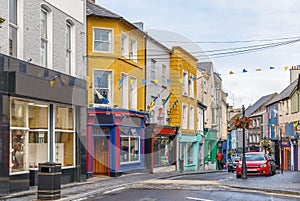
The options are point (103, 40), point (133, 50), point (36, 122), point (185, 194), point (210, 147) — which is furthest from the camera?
point (210, 147)

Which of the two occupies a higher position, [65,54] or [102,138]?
[65,54]

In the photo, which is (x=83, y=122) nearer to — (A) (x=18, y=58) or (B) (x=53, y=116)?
(B) (x=53, y=116)

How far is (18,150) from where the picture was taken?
18.3 meters

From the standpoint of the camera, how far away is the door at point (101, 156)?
89.4ft

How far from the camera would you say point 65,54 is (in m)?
21.8

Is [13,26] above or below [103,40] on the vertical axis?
below

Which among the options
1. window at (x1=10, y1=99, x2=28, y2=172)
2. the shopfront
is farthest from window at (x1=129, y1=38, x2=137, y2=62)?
window at (x1=10, y1=99, x2=28, y2=172)

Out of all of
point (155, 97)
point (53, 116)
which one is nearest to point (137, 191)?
point (53, 116)

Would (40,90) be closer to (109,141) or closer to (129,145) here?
(109,141)

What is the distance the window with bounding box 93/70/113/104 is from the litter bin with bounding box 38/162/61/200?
11.6 metres

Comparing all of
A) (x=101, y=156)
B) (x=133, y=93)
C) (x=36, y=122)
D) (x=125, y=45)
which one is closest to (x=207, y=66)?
(x=133, y=93)

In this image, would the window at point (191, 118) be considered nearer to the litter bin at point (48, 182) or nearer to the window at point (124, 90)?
the window at point (124, 90)

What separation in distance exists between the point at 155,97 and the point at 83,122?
11.6 m

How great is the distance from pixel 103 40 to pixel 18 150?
35.3 feet
